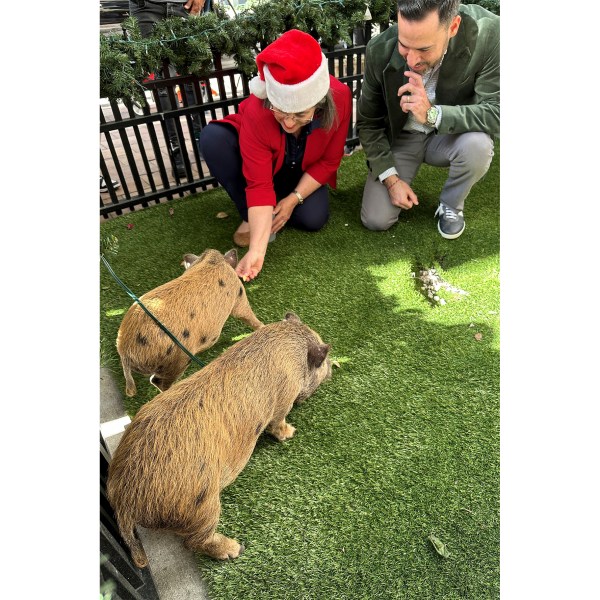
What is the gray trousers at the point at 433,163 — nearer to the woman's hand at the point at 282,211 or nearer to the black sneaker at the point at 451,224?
the black sneaker at the point at 451,224

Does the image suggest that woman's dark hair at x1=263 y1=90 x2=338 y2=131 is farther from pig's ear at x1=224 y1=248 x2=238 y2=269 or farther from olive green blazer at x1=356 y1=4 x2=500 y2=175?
pig's ear at x1=224 y1=248 x2=238 y2=269

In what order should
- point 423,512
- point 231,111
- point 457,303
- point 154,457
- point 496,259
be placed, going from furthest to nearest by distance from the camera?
point 231,111 → point 496,259 → point 457,303 → point 423,512 → point 154,457

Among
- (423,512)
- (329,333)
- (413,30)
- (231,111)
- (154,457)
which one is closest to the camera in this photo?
(154,457)

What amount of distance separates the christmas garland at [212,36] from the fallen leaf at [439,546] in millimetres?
3314

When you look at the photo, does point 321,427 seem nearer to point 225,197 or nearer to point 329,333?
point 329,333

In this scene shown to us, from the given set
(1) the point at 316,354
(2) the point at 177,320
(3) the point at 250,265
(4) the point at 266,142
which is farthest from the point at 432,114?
(2) the point at 177,320

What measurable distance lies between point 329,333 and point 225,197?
2.02 metres

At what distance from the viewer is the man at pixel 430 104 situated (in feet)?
8.69

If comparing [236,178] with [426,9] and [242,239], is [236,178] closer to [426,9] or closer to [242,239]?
[242,239]

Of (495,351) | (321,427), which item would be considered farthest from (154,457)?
(495,351)

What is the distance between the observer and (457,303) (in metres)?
3.01

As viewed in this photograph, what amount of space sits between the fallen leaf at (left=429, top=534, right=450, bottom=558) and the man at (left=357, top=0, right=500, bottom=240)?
7.92 feet

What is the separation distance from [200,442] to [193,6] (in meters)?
4.09

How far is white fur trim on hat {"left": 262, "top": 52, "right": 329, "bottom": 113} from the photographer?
8.00 ft
